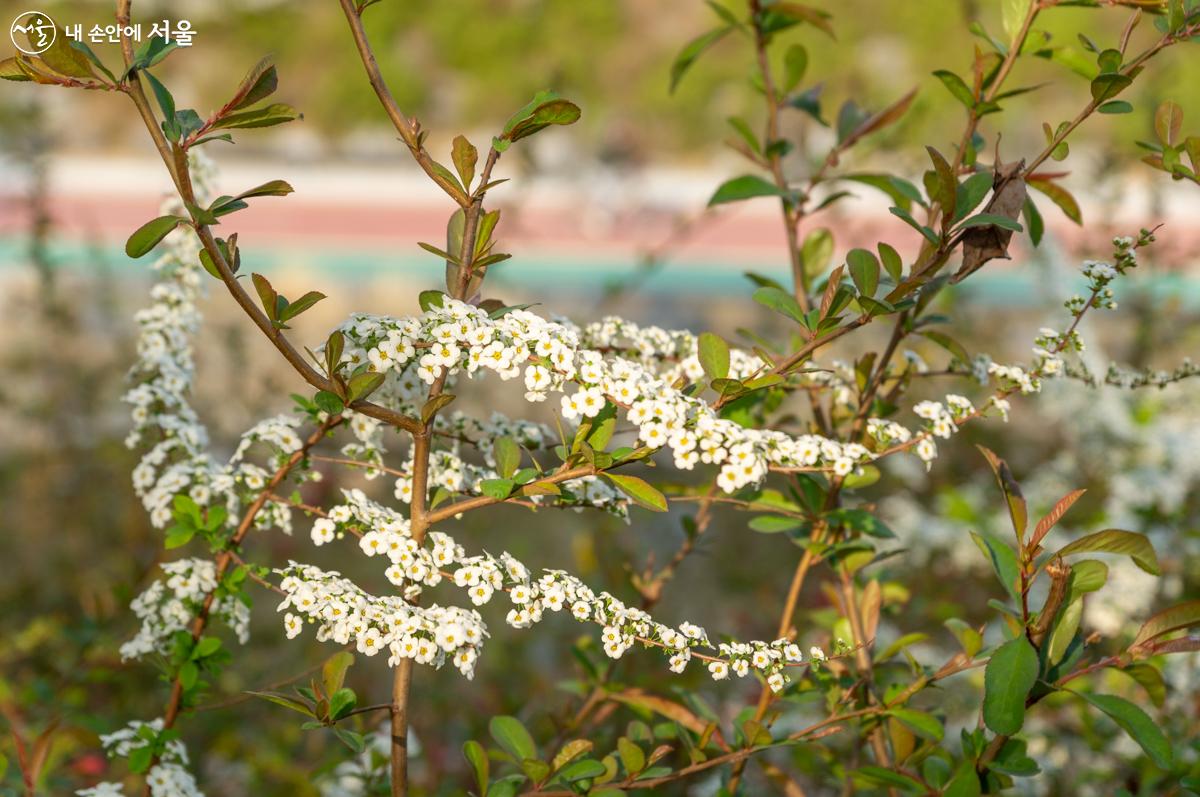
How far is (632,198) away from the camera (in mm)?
14352

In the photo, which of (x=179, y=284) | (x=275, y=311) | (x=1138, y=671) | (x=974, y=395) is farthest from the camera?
(x=974, y=395)

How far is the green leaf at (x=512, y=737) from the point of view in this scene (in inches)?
49.1

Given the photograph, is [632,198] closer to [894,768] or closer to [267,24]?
[267,24]

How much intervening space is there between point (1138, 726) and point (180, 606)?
1.10m

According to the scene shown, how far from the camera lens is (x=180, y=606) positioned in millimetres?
1309

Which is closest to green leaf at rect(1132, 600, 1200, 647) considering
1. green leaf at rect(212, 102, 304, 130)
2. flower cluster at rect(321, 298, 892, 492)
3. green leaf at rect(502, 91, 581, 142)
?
flower cluster at rect(321, 298, 892, 492)

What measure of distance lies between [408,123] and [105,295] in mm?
3166

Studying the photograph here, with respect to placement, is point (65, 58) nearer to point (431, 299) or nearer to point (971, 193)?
point (431, 299)

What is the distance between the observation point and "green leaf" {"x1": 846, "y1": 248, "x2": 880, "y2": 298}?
3.53ft

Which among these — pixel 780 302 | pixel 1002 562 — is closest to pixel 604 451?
pixel 780 302

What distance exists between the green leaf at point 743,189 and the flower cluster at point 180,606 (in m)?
0.83

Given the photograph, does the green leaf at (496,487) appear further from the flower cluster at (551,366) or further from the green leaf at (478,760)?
the green leaf at (478,760)

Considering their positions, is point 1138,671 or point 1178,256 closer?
point 1138,671

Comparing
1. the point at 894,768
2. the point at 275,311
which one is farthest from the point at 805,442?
the point at 275,311
